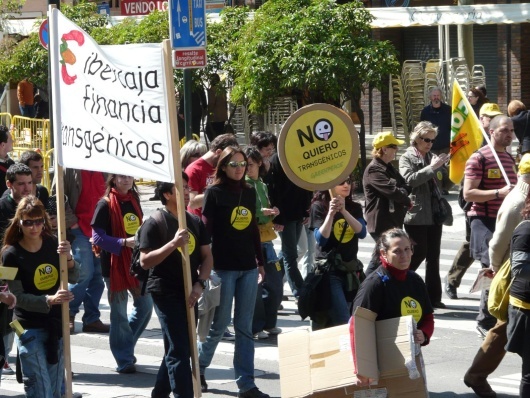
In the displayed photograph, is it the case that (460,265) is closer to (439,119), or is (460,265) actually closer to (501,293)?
(501,293)

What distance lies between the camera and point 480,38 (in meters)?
28.0

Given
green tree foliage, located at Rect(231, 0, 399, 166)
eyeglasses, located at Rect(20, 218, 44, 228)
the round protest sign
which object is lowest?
eyeglasses, located at Rect(20, 218, 44, 228)

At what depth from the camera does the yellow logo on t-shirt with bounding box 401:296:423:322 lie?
702 centimetres

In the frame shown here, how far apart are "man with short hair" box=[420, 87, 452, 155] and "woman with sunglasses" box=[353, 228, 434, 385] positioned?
10268 millimetres

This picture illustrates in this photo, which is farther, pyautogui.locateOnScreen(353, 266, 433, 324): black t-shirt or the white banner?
the white banner

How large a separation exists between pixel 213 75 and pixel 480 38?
28.5 feet

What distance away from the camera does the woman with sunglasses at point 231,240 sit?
335 inches

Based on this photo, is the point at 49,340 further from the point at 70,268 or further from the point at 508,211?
the point at 508,211

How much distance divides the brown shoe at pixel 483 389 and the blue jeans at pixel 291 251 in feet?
11.1

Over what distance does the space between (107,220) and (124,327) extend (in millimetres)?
864

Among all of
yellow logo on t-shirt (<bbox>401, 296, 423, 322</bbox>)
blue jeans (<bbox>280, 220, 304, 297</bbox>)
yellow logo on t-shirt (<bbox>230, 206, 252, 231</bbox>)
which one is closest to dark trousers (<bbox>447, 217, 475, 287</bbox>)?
blue jeans (<bbox>280, 220, 304, 297</bbox>)

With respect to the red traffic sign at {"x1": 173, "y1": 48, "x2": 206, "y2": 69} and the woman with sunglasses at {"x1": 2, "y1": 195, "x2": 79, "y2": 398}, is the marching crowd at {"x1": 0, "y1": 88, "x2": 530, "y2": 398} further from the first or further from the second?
the red traffic sign at {"x1": 173, "y1": 48, "x2": 206, "y2": 69}

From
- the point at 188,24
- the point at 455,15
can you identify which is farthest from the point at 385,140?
the point at 455,15

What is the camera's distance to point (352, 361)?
6551 millimetres
